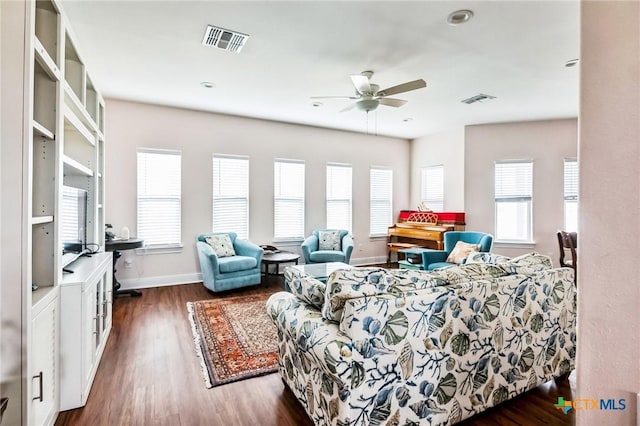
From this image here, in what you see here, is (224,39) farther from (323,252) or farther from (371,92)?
(323,252)

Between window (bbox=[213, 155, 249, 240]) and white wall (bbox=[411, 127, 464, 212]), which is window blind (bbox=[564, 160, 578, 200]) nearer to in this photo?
white wall (bbox=[411, 127, 464, 212])

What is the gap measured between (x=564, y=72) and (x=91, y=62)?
541 cm

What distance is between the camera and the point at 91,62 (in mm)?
3613

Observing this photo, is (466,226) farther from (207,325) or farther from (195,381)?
(195,381)

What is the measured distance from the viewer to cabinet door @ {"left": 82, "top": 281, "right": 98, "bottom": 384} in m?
2.17

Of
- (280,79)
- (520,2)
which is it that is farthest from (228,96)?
(520,2)

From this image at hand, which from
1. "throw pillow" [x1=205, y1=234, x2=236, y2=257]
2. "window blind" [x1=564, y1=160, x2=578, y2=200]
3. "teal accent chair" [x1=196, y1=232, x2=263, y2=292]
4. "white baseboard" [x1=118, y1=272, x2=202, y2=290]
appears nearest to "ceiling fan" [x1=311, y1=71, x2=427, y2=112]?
"teal accent chair" [x1=196, y1=232, x2=263, y2=292]

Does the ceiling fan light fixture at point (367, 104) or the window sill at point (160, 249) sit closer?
the ceiling fan light fixture at point (367, 104)

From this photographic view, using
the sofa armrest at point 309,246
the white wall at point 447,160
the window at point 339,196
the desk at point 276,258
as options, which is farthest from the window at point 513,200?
the desk at point 276,258

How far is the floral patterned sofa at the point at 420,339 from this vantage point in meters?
1.62

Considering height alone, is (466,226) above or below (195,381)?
above

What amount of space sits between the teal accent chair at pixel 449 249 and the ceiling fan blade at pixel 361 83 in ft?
8.78

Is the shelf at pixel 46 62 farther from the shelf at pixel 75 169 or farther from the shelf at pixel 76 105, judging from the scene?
the shelf at pixel 75 169

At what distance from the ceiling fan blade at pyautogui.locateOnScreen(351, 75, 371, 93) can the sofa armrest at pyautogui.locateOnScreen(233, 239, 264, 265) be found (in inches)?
111
